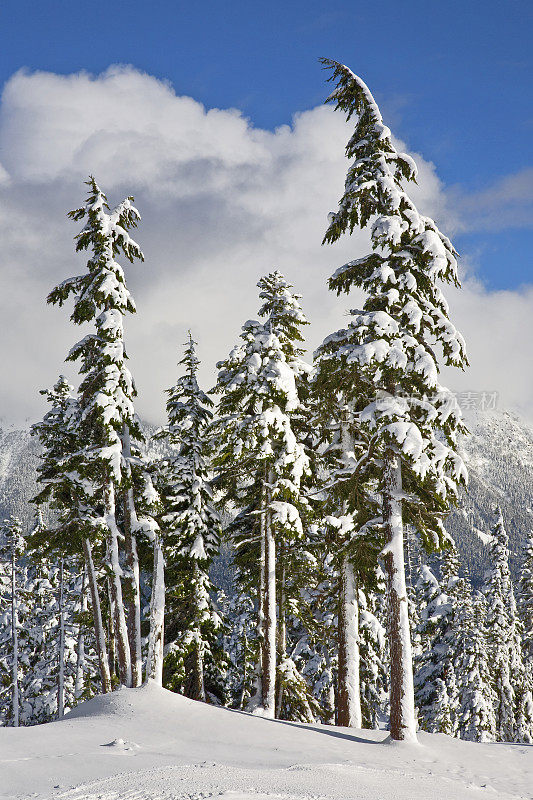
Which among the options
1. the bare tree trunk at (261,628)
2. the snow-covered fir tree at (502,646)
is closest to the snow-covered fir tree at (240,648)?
the bare tree trunk at (261,628)

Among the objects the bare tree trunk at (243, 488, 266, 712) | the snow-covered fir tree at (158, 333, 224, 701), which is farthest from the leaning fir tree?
the snow-covered fir tree at (158, 333, 224, 701)

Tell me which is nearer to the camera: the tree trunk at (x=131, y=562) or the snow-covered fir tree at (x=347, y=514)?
the snow-covered fir tree at (x=347, y=514)

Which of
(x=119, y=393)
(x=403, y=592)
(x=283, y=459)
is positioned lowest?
(x=403, y=592)

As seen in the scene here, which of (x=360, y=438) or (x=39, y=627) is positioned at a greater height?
(x=360, y=438)

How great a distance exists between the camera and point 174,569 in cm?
2200

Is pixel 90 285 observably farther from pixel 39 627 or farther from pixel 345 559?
pixel 39 627

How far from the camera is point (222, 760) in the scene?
9.24 metres

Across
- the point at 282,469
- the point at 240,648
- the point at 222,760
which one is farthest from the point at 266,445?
the point at 240,648

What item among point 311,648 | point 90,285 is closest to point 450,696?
point 311,648

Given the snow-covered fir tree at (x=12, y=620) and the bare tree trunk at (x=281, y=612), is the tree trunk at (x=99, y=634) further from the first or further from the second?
the snow-covered fir tree at (x=12, y=620)

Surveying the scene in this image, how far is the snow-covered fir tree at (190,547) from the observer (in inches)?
835

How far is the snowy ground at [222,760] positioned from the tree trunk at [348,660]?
1967mm

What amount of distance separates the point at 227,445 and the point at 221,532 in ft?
16.8

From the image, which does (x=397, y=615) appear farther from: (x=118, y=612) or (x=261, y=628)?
(x=118, y=612)
